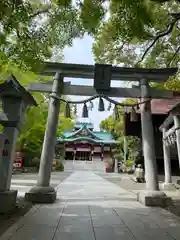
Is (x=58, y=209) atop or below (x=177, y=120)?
below

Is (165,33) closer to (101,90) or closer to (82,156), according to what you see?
(101,90)

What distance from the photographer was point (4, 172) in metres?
6.07

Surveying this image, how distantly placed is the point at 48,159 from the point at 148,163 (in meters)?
3.34

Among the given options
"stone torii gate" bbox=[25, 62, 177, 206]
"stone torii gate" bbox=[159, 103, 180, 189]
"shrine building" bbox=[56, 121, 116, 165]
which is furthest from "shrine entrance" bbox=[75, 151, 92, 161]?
"stone torii gate" bbox=[25, 62, 177, 206]

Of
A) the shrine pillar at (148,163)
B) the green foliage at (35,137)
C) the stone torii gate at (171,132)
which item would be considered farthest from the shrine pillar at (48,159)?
the green foliage at (35,137)

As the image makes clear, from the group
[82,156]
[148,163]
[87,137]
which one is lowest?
[148,163]

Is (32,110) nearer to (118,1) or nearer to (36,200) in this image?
(36,200)

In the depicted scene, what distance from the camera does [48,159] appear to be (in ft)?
26.5

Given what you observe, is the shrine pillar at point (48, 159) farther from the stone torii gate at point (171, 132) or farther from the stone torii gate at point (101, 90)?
the stone torii gate at point (171, 132)

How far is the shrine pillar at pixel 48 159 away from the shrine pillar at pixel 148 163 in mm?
2967

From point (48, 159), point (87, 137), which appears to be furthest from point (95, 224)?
point (87, 137)

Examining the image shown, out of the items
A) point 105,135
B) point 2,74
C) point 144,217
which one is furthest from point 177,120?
point 105,135

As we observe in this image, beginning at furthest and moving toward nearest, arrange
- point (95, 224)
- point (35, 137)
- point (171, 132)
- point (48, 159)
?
point (35, 137) < point (171, 132) < point (48, 159) < point (95, 224)

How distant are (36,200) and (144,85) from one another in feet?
17.7
